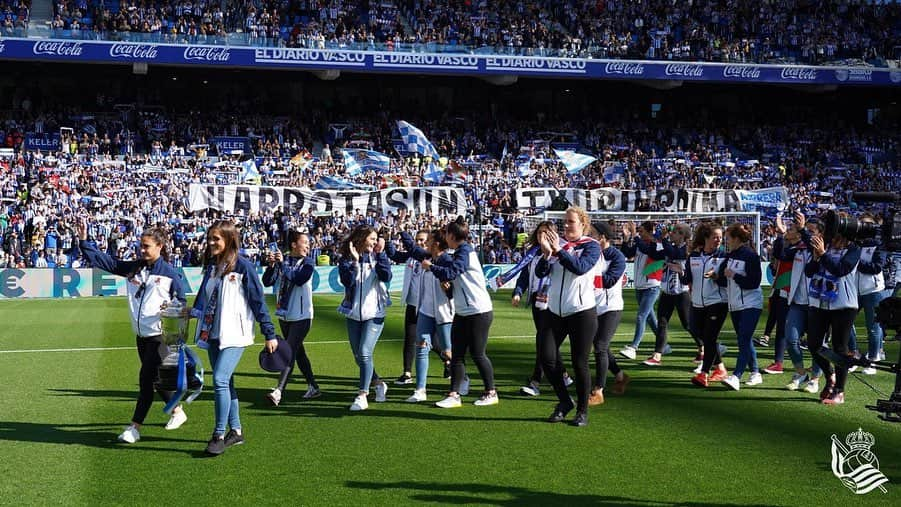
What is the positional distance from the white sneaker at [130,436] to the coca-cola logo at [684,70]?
38.3 metres

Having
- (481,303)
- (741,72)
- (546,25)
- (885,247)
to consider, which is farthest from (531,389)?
(546,25)

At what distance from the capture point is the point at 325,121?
42.8 metres

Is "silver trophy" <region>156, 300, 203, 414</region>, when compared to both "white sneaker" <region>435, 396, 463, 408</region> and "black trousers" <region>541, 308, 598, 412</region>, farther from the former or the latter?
"black trousers" <region>541, 308, 598, 412</region>

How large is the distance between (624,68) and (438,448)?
37.0 metres

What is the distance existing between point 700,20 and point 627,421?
42.2m

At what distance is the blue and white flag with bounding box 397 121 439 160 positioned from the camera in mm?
36406

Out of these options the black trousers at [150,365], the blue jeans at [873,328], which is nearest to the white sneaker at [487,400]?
the black trousers at [150,365]

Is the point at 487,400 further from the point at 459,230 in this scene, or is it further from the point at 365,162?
the point at 365,162

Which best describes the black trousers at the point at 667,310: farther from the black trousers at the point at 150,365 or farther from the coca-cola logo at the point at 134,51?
the coca-cola logo at the point at 134,51

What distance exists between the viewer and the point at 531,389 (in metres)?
10.6

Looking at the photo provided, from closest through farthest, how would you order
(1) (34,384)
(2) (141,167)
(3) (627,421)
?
(3) (627,421), (1) (34,384), (2) (141,167)

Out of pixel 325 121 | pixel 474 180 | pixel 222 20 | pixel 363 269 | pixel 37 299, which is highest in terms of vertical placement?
pixel 222 20

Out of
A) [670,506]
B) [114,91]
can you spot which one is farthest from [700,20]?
[670,506]

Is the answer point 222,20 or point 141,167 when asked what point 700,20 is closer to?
point 222,20
